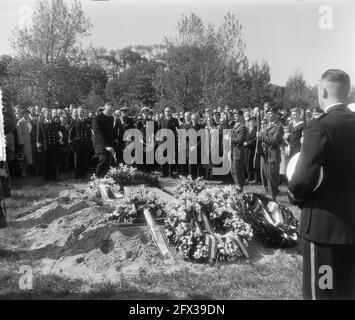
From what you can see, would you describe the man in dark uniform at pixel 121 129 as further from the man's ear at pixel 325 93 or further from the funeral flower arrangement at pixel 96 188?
the man's ear at pixel 325 93

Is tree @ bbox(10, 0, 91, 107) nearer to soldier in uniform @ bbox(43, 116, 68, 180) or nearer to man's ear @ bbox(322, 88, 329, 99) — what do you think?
soldier in uniform @ bbox(43, 116, 68, 180)

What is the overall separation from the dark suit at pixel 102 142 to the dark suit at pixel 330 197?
7313 millimetres

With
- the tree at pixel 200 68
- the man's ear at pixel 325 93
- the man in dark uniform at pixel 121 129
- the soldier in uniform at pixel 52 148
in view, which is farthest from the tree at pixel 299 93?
the man's ear at pixel 325 93

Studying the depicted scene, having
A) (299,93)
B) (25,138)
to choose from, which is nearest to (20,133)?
(25,138)

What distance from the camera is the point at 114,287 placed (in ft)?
15.5

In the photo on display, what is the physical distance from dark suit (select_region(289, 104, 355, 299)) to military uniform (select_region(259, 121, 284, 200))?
5.61 m

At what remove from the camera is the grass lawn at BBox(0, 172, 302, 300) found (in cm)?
460

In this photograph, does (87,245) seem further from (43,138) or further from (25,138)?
(25,138)

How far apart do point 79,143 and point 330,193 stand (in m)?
10.2

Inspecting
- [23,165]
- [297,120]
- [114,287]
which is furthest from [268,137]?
[23,165]

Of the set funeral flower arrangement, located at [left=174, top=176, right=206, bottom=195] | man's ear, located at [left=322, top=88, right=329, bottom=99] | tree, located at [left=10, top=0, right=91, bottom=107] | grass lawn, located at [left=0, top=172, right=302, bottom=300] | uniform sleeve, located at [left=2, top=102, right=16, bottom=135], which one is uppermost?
tree, located at [left=10, top=0, right=91, bottom=107]

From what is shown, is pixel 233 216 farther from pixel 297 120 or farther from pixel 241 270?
pixel 297 120

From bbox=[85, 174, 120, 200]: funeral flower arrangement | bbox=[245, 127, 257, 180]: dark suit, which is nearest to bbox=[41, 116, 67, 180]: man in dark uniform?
bbox=[85, 174, 120, 200]: funeral flower arrangement
